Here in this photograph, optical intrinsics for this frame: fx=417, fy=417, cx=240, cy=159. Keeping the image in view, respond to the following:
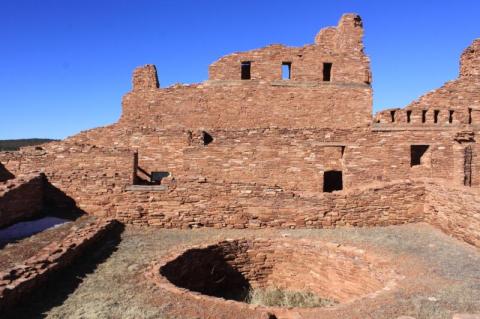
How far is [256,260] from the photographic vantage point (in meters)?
11.1

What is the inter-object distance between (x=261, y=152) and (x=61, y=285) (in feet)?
30.3

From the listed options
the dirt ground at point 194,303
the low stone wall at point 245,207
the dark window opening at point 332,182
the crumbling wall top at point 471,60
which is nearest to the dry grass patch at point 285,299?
the dirt ground at point 194,303

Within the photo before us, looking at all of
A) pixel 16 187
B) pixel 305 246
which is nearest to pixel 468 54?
pixel 305 246

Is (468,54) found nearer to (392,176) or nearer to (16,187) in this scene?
(392,176)

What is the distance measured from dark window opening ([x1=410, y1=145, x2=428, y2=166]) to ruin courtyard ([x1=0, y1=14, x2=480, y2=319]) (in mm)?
64

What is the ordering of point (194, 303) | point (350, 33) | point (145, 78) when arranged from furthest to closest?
point (350, 33) → point (145, 78) → point (194, 303)

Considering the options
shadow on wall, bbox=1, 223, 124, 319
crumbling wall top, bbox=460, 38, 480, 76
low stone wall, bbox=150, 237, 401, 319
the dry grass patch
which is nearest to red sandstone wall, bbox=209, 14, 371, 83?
crumbling wall top, bbox=460, 38, 480, 76

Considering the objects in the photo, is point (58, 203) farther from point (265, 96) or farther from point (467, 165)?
point (467, 165)

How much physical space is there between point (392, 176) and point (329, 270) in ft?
22.9

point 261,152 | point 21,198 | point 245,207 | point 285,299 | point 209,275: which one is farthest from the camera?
point 261,152

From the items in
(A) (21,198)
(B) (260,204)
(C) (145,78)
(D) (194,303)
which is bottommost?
(D) (194,303)

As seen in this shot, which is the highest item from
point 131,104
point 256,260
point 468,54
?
point 468,54

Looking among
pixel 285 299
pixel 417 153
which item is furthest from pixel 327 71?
pixel 285 299

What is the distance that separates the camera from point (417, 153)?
669 inches
